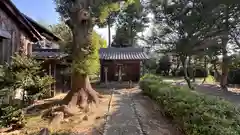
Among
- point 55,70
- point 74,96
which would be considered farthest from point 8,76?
point 55,70

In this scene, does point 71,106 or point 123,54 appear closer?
point 71,106

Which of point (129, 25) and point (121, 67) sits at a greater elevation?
point (129, 25)

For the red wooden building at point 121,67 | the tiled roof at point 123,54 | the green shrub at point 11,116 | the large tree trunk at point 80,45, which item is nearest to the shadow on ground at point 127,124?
the green shrub at point 11,116

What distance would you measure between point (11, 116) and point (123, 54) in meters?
17.2

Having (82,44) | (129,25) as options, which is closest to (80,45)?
(82,44)

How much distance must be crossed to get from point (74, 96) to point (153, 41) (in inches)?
676

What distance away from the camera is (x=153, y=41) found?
25.4 meters

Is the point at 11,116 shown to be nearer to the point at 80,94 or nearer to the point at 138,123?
the point at 138,123

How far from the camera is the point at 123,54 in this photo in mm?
22703

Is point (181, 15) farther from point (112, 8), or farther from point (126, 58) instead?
point (112, 8)

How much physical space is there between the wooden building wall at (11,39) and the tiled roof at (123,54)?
13357 mm

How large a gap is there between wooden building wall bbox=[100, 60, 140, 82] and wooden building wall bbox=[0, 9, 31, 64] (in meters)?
13.8

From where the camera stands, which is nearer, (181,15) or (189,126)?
(189,126)

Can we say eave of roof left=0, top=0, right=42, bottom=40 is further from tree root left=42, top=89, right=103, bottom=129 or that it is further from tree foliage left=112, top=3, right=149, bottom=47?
tree foliage left=112, top=3, right=149, bottom=47
